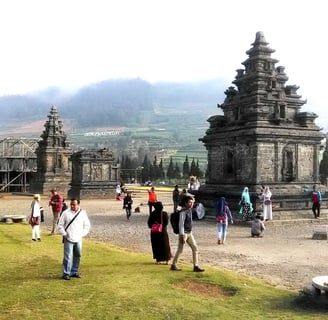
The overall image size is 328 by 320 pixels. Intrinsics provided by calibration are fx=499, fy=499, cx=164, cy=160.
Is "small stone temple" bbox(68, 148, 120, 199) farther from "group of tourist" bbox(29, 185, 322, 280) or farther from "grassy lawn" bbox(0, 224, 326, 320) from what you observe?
"grassy lawn" bbox(0, 224, 326, 320)

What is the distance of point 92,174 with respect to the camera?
49.3m

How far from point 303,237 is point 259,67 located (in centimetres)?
1131

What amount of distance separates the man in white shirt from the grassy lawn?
32 cm

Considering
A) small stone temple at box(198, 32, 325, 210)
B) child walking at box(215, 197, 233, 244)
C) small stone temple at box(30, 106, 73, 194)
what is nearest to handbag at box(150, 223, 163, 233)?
child walking at box(215, 197, 233, 244)

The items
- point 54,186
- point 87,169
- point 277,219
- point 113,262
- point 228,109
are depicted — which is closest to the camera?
point 113,262

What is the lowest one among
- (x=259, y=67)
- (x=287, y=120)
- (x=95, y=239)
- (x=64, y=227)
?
(x=95, y=239)

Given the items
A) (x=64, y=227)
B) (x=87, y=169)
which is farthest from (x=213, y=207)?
(x=87, y=169)

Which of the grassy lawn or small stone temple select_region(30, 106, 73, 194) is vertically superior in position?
small stone temple select_region(30, 106, 73, 194)

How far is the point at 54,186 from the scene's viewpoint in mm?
55719

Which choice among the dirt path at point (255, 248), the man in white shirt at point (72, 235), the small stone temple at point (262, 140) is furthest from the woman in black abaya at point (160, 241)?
the small stone temple at point (262, 140)

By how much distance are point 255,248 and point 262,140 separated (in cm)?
973

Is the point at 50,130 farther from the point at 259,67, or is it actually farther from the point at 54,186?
the point at 259,67

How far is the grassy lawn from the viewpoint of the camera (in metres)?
8.02

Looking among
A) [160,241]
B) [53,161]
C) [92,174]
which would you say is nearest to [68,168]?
[53,161]
